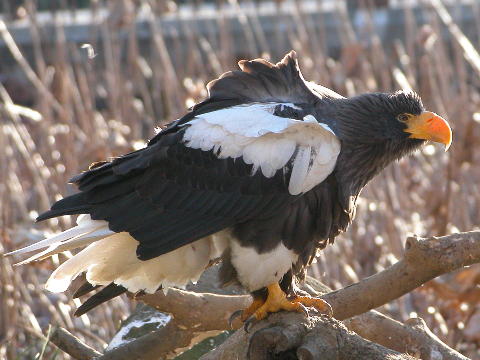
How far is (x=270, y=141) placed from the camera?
3.78 metres

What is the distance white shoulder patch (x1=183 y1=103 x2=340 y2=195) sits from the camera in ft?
12.3

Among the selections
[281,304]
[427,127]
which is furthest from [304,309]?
[427,127]

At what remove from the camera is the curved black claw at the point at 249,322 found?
3668 millimetres

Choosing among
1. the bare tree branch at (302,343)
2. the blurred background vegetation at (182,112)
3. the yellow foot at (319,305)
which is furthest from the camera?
the blurred background vegetation at (182,112)

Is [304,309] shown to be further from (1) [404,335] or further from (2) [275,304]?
(1) [404,335]

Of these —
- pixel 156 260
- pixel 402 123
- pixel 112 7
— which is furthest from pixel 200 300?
pixel 112 7

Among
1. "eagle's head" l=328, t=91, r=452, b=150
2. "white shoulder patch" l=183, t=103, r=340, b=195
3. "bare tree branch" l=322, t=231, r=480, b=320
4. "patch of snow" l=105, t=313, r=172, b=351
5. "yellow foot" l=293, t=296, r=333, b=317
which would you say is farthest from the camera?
"patch of snow" l=105, t=313, r=172, b=351

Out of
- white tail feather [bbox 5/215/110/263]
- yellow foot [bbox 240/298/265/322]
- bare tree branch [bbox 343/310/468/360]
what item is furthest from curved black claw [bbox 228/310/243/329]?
white tail feather [bbox 5/215/110/263]

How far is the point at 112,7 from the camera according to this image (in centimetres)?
643

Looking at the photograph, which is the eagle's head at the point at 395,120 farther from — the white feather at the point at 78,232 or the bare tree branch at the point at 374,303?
the white feather at the point at 78,232

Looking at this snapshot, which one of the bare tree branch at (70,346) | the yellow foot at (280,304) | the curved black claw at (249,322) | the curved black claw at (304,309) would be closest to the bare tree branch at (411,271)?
the yellow foot at (280,304)

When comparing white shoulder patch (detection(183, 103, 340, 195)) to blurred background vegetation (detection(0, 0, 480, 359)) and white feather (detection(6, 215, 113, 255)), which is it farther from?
blurred background vegetation (detection(0, 0, 480, 359))

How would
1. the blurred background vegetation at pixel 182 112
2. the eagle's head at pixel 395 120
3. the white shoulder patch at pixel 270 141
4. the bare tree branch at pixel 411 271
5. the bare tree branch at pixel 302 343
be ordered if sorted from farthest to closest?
1. the blurred background vegetation at pixel 182 112
2. the eagle's head at pixel 395 120
3. the white shoulder patch at pixel 270 141
4. the bare tree branch at pixel 411 271
5. the bare tree branch at pixel 302 343

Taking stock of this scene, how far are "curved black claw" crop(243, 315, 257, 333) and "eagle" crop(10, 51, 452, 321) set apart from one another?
33 millimetres
